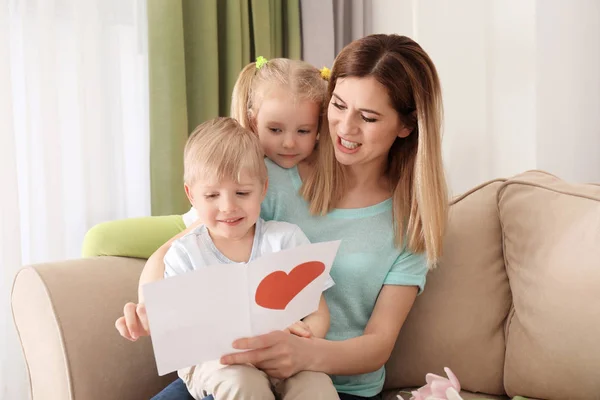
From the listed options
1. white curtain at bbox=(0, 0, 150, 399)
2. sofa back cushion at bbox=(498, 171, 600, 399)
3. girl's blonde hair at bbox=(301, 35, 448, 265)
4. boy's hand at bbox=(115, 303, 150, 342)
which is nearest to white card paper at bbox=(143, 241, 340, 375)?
boy's hand at bbox=(115, 303, 150, 342)

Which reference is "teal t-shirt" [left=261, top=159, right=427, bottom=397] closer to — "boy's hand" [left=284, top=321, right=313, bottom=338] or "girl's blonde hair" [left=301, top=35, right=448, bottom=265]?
"girl's blonde hair" [left=301, top=35, right=448, bottom=265]

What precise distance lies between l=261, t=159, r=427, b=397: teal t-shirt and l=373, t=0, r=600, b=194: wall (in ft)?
3.12

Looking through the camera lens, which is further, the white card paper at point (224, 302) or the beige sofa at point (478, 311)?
the beige sofa at point (478, 311)

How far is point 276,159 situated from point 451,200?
1.60 ft

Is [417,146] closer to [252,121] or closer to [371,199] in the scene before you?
[371,199]

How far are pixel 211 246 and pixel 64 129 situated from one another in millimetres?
1058

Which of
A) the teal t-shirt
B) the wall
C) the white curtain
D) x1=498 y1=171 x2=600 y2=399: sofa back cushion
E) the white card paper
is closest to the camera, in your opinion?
the white card paper

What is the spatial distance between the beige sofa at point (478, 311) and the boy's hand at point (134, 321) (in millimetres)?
182

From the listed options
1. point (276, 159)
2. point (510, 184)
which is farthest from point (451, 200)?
point (276, 159)

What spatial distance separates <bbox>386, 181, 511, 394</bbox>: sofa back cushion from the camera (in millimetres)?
1617

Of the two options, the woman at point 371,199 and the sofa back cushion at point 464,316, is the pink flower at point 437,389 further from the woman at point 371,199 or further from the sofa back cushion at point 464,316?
the sofa back cushion at point 464,316

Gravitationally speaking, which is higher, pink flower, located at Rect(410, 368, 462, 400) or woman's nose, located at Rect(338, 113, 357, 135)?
woman's nose, located at Rect(338, 113, 357, 135)

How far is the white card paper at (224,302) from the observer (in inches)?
44.6

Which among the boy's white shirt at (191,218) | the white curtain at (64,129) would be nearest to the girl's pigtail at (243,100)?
the boy's white shirt at (191,218)
